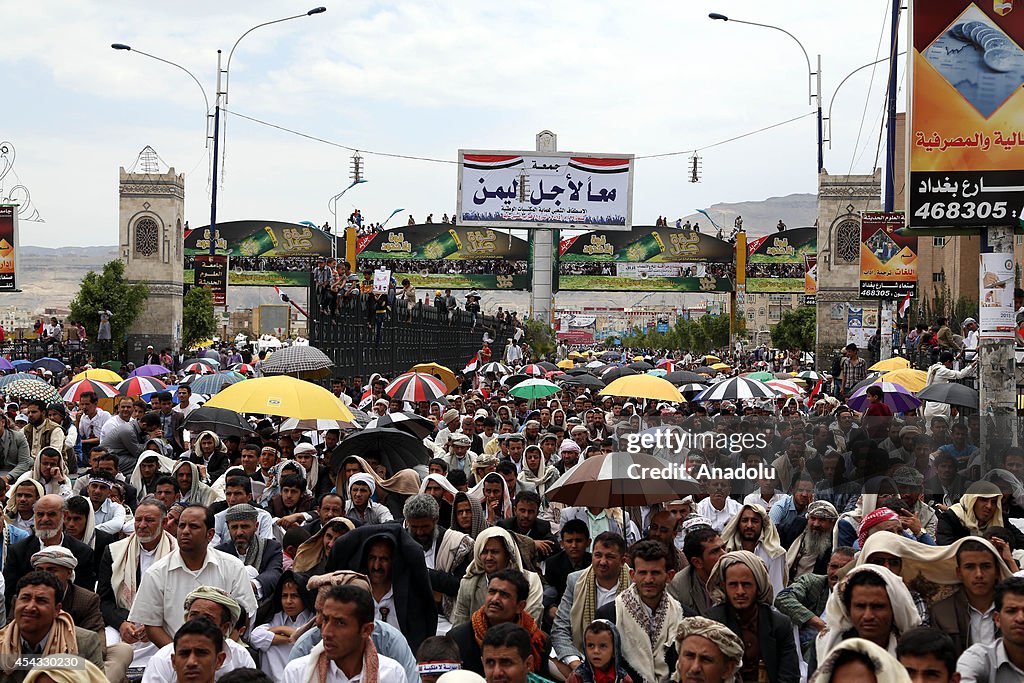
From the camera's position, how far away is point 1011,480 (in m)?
8.73

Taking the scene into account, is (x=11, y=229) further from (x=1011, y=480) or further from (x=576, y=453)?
(x=1011, y=480)

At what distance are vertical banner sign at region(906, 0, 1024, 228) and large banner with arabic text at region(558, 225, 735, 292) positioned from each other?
46508mm

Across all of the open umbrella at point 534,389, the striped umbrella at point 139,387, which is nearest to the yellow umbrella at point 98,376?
the striped umbrella at point 139,387

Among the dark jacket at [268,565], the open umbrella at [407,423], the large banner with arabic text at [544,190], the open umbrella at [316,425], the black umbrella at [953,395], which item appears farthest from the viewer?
the large banner with arabic text at [544,190]

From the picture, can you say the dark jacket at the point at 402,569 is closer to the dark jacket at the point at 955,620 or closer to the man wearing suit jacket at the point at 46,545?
the man wearing suit jacket at the point at 46,545

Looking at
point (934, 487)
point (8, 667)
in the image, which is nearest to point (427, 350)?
point (934, 487)

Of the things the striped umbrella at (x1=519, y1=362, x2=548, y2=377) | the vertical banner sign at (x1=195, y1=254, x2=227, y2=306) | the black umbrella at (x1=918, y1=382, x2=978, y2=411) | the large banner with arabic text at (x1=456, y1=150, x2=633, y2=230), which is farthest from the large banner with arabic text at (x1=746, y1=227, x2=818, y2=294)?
the black umbrella at (x1=918, y1=382, x2=978, y2=411)

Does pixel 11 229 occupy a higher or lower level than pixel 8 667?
higher

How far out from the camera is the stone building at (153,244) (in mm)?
50344

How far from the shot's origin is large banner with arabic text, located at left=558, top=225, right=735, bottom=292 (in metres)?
59.9

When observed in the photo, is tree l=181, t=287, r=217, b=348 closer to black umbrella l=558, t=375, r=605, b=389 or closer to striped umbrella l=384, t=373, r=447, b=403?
black umbrella l=558, t=375, r=605, b=389

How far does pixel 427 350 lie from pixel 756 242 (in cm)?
2821

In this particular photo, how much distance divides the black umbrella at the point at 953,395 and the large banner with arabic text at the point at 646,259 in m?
43.9

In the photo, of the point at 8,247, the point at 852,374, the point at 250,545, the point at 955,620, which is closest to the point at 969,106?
the point at 955,620
